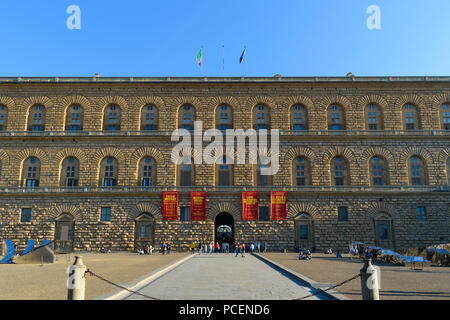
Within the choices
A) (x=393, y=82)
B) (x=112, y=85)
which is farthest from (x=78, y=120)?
(x=393, y=82)

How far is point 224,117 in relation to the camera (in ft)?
111

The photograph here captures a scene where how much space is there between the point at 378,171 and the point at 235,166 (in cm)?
1314

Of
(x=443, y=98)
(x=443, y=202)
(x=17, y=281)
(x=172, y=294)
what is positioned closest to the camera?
(x=172, y=294)

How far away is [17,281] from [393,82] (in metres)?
33.5

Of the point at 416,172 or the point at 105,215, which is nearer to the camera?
the point at 105,215

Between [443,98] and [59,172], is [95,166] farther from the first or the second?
[443,98]

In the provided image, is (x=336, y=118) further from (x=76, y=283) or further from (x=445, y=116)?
(x=76, y=283)

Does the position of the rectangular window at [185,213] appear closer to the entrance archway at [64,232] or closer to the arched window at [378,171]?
the entrance archway at [64,232]

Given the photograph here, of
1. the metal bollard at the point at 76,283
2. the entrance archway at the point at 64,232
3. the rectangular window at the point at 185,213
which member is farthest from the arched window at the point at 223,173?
the metal bollard at the point at 76,283

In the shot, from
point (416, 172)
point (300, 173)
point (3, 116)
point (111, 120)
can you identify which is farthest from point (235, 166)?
point (3, 116)

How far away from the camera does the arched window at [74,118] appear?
33.5 metres

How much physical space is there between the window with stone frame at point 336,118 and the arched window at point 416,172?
698 centimetres

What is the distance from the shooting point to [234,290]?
10.6 metres

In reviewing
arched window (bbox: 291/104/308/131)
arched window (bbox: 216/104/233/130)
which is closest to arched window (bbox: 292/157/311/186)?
arched window (bbox: 291/104/308/131)
